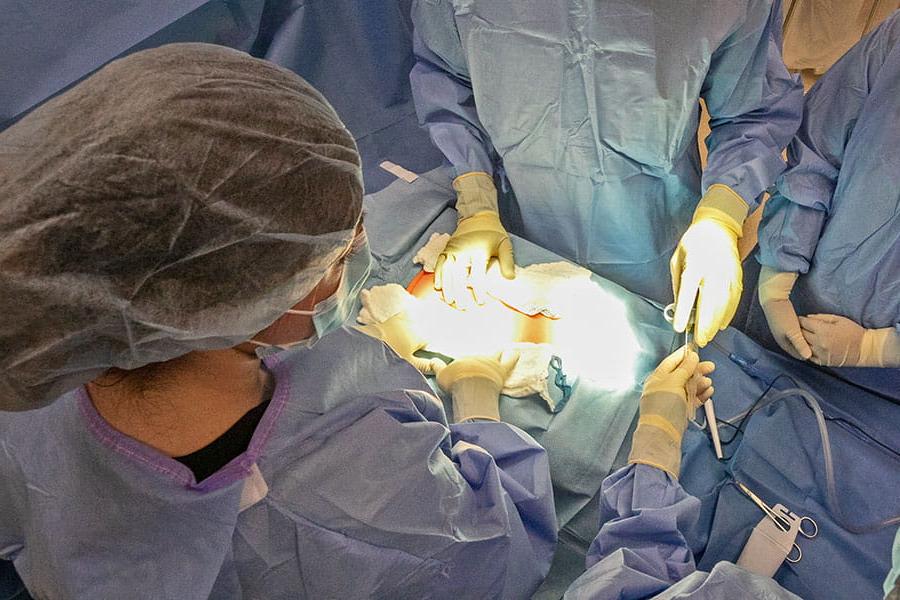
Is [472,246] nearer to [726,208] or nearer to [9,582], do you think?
[726,208]

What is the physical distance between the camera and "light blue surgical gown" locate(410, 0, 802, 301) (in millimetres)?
1702

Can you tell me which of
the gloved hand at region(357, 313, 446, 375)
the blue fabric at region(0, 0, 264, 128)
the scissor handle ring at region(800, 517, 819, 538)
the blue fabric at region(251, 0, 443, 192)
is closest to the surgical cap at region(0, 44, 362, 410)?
the gloved hand at region(357, 313, 446, 375)

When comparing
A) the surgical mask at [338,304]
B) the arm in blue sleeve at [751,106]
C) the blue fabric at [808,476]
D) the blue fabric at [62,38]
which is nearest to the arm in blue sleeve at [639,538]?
the blue fabric at [808,476]

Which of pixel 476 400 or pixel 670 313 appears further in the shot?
pixel 670 313

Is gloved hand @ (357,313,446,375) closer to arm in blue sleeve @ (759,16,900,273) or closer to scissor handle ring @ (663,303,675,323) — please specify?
scissor handle ring @ (663,303,675,323)

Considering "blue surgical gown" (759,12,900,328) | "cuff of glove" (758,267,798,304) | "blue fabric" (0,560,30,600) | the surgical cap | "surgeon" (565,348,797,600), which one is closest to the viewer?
the surgical cap

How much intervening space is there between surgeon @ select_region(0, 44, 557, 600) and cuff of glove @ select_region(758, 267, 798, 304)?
3.38 ft

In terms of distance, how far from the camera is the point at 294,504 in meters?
1.12

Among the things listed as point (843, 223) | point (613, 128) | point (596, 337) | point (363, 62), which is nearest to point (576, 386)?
point (596, 337)

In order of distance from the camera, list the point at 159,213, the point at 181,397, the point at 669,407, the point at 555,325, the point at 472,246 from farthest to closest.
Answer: the point at 472,246, the point at 555,325, the point at 669,407, the point at 181,397, the point at 159,213

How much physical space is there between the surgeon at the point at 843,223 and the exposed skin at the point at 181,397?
1.34 metres

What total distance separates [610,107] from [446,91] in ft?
1.76

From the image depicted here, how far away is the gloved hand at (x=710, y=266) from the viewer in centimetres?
184

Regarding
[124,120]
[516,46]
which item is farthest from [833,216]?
[124,120]
